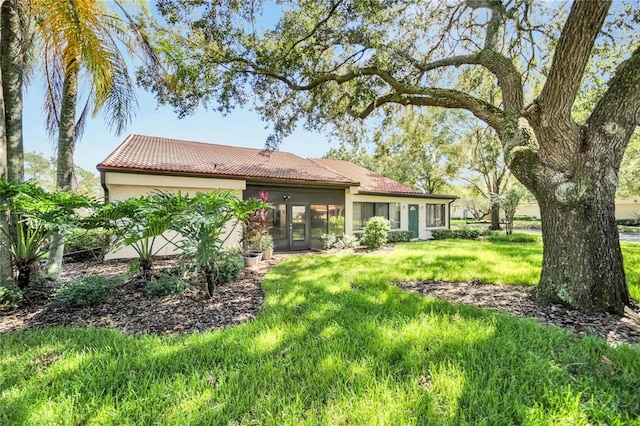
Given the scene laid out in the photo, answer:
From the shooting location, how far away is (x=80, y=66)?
5176 millimetres

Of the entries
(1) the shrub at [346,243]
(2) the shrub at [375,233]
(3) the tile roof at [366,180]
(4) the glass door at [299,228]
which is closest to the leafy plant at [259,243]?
(4) the glass door at [299,228]

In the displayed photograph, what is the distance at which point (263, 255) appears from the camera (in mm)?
9758

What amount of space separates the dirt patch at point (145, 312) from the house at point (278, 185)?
3.97 m

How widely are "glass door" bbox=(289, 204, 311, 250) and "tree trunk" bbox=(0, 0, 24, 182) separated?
28.3 feet

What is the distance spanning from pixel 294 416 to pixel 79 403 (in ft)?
5.45

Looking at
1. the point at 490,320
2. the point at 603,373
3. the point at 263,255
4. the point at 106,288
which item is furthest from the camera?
the point at 263,255

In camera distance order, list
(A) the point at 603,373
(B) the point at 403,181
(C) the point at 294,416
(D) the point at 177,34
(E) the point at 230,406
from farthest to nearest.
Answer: (B) the point at 403,181 < (D) the point at 177,34 < (A) the point at 603,373 < (E) the point at 230,406 < (C) the point at 294,416

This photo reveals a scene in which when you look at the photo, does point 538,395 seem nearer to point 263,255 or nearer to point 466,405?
point 466,405

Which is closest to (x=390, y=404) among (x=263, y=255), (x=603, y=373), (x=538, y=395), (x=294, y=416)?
(x=294, y=416)

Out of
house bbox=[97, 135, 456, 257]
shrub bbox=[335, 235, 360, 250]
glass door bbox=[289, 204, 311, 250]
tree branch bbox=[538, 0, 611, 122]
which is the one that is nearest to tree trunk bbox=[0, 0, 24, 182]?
house bbox=[97, 135, 456, 257]

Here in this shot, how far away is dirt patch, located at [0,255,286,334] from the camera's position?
3771 millimetres

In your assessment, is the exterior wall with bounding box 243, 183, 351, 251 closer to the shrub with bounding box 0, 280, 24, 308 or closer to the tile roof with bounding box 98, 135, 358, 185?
the tile roof with bounding box 98, 135, 358, 185

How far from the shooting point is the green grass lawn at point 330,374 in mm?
1971

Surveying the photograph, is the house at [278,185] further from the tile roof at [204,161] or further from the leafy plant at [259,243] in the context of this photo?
the leafy plant at [259,243]
